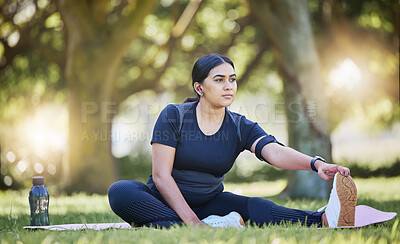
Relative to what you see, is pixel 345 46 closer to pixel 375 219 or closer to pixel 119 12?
pixel 119 12

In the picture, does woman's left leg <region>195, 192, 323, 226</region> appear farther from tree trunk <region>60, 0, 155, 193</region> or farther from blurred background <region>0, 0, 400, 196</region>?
tree trunk <region>60, 0, 155, 193</region>

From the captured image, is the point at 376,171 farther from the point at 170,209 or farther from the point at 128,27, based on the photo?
the point at 170,209

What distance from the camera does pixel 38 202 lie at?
3740 millimetres

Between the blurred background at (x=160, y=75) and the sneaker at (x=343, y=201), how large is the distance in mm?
3750

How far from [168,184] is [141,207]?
257 millimetres

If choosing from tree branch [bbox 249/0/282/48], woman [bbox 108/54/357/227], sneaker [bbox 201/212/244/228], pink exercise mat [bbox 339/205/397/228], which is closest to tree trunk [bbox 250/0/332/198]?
tree branch [bbox 249/0/282/48]

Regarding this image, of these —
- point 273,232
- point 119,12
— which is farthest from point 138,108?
point 273,232

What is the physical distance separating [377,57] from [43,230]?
894 centimetres

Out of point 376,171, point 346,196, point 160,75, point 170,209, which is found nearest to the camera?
point 346,196

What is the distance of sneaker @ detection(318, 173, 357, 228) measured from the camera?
3037 millimetres

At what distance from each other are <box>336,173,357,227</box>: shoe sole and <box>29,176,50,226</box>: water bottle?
2.30 metres

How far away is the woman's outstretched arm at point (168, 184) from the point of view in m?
3.37

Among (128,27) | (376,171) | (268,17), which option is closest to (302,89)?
(268,17)

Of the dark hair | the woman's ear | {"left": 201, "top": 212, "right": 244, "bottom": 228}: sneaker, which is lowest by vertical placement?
{"left": 201, "top": 212, "right": 244, "bottom": 228}: sneaker
